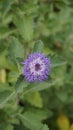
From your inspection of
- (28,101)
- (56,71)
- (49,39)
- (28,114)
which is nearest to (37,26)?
(49,39)

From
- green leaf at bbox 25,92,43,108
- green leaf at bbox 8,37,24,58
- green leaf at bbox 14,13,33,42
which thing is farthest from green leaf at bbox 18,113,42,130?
green leaf at bbox 14,13,33,42

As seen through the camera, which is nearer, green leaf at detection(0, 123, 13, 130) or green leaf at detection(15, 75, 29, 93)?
green leaf at detection(15, 75, 29, 93)

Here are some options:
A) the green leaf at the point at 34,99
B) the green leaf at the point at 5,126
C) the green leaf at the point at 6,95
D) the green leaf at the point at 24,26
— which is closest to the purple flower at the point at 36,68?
the green leaf at the point at 6,95

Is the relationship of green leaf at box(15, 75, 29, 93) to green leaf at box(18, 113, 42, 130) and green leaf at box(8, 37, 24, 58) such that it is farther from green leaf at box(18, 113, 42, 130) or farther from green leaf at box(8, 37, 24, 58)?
green leaf at box(18, 113, 42, 130)

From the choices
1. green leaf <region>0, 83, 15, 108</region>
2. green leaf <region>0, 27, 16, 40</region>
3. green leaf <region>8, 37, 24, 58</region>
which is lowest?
green leaf <region>0, 83, 15, 108</region>

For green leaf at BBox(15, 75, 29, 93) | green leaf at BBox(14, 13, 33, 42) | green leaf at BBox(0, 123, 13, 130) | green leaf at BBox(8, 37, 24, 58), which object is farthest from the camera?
green leaf at BBox(14, 13, 33, 42)

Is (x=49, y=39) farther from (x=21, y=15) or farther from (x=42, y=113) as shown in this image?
(x=42, y=113)

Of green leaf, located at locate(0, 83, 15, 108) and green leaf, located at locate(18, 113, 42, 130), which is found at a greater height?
green leaf, located at locate(0, 83, 15, 108)
